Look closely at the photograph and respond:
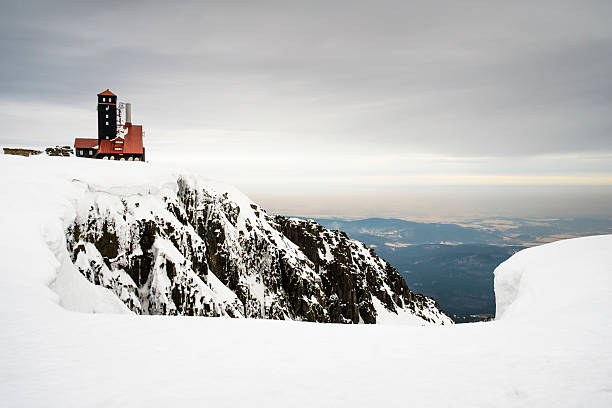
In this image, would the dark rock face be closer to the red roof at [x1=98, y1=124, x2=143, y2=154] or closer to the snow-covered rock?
the snow-covered rock

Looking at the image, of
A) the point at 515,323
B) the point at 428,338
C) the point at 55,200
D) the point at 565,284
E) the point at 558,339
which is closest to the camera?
the point at 558,339

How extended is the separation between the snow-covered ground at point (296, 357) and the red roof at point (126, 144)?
49341mm

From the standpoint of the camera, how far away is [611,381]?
8164 mm

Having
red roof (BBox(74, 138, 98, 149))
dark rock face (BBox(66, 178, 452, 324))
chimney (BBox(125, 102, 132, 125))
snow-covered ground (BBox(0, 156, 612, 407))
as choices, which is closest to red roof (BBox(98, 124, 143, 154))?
→ chimney (BBox(125, 102, 132, 125))

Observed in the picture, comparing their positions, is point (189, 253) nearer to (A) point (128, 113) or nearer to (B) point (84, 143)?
(A) point (128, 113)

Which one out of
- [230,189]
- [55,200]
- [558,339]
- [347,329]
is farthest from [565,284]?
[230,189]

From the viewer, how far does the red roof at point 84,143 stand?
67.5 meters

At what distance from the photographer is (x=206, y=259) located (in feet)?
154

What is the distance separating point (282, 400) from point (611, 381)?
7.88m

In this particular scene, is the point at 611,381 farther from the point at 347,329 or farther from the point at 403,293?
the point at 403,293

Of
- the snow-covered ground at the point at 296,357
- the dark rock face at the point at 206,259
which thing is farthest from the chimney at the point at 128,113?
the snow-covered ground at the point at 296,357

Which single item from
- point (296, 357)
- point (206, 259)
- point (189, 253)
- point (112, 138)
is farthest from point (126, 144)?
point (296, 357)

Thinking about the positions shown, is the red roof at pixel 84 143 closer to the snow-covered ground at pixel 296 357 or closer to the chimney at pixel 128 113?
the chimney at pixel 128 113

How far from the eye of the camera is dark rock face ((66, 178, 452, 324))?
32.8m
